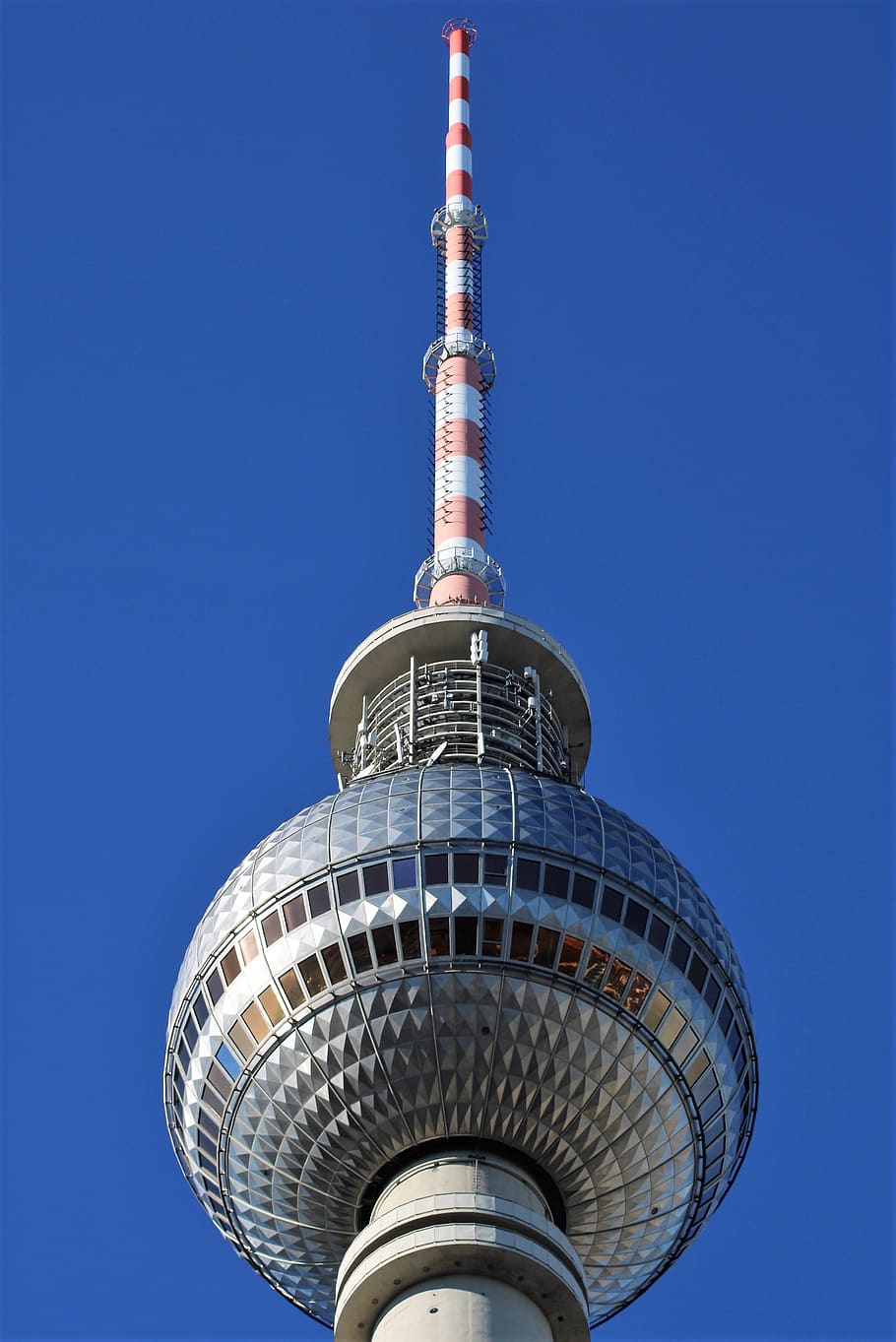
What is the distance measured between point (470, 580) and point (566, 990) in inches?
747

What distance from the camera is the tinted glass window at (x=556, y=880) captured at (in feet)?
144

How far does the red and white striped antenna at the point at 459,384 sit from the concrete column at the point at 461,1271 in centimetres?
2040

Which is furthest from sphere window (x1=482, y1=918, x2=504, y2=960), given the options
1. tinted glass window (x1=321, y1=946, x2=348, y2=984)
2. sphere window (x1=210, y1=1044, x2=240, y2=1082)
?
sphere window (x1=210, y1=1044, x2=240, y2=1082)

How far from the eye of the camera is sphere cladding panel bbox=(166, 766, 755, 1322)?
42.2 m

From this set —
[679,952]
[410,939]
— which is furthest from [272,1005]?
[679,952]

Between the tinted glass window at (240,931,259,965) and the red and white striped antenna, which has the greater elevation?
the red and white striped antenna

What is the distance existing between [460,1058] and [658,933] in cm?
558

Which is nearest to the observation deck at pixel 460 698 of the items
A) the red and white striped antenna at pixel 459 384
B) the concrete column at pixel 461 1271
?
the red and white striped antenna at pixel 459 384

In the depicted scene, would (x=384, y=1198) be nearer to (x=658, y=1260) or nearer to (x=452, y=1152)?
(x=452, y=1152)

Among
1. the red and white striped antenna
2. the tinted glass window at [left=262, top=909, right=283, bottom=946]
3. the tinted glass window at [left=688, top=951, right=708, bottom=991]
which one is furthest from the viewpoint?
the red and white striped antenna

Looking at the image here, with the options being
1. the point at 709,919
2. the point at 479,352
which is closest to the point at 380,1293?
the point at 709,919

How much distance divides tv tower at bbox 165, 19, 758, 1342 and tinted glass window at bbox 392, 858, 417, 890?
0.06m

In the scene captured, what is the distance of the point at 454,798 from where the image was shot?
45.2 m

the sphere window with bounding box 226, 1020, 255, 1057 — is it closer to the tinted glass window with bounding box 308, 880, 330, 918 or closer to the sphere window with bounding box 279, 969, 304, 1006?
the sphere window with bounding box 279, 969, 304, 1006
